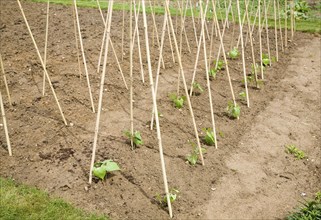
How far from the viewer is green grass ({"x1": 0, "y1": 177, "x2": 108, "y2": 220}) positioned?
3.19m

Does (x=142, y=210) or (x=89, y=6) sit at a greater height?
(x=89, y=6)

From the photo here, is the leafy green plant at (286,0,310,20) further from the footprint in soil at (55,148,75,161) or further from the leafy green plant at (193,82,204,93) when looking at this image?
the footprint in soil at (55,148,75,161)

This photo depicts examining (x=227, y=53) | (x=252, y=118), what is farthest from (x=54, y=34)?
(x=252, y=118)

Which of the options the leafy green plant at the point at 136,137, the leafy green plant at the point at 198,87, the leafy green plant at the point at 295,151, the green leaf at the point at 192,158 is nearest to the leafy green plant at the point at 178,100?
the leafy green plant at the point at 198,87

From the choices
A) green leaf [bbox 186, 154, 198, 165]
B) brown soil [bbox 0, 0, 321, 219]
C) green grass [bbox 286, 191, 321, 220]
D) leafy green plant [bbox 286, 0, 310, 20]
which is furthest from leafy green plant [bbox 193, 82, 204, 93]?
leafy green plant [bbox 286, 0, 310, 20]

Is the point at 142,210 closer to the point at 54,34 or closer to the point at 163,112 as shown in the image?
the point at 163,112

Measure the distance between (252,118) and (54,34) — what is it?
15.6 ft

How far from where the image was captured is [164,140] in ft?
13.9

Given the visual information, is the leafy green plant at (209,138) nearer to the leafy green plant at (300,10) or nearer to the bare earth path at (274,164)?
the bare earth path at (274,164)

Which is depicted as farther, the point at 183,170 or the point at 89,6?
the point at 89,6

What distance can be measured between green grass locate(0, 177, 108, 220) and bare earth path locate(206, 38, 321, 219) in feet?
4.03

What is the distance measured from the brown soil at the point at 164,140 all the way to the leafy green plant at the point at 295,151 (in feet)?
0.37

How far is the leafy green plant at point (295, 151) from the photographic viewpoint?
13.7 feet

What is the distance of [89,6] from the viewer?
10164 mm
